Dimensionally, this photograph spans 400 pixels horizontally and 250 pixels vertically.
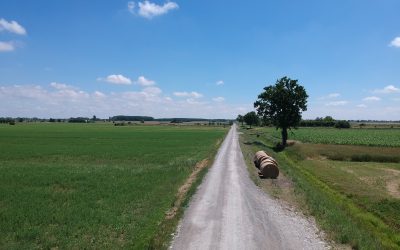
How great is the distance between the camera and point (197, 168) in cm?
3597

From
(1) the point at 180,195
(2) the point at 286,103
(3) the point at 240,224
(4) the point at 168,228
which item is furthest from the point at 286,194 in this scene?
(2) the point at 286,103

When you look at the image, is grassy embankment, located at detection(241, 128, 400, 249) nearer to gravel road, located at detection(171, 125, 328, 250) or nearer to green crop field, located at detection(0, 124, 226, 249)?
gravel road, located at detection(171, 125, 328, 250)

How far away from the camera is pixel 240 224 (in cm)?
1564

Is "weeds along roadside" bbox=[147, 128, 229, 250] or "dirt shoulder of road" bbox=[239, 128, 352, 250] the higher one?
"weeds along roadside" bbox=[147, 128, 229, 250]

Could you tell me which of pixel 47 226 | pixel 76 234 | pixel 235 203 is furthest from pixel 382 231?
pixel 47 226

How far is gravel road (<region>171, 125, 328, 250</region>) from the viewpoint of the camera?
13203 millimetres

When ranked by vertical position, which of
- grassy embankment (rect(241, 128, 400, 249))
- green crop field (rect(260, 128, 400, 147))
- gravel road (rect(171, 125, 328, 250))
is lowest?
grassy embankment (rect(241, 128, 400, 249))

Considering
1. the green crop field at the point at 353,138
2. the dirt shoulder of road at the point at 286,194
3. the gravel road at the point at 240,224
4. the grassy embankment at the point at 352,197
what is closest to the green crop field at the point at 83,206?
the gravel road at the point at 240,224

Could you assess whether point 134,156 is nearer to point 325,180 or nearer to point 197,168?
point 197,168

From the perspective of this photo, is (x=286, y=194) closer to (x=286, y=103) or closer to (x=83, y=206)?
(x=83, y=206)

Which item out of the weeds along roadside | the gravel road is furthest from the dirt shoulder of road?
→ the weeds along roadside

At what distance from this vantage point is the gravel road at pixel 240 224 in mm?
13203

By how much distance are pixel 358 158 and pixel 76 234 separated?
38866mm

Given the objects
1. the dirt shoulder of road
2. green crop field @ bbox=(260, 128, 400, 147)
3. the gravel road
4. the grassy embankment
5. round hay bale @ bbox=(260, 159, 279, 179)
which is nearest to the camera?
the gravel road
